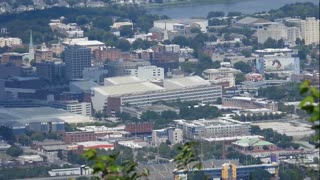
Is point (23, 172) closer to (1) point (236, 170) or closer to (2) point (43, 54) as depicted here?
(1) point (236, 170)

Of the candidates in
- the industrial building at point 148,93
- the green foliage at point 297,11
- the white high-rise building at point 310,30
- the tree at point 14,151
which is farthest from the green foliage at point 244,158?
the green foliage at point 297,11

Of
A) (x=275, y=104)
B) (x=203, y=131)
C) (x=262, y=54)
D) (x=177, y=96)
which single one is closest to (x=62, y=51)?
Answer: (x=262, y=54)

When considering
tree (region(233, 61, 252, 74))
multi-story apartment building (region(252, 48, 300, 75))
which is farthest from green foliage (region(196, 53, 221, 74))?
multi-story apartment building (region(252, 48, 300, 75))

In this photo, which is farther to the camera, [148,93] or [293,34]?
[293,34]

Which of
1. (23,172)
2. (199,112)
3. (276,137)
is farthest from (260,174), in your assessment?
(199,112)

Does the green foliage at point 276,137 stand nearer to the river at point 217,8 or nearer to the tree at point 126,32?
the tree at point 126,32

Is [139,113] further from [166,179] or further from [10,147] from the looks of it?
[166,179]
